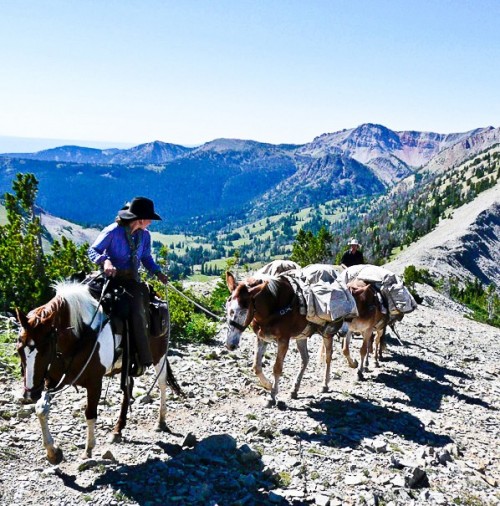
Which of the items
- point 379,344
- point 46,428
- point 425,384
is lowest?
point 425,384

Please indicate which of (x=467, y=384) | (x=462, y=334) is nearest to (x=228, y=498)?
(x=467, y=384)

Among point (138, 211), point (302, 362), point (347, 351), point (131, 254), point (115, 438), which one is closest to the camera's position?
point (138, 211)

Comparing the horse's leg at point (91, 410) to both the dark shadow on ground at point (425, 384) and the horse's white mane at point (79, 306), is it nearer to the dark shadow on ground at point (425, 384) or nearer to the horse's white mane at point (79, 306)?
the horse's white mane at point (79, 306)

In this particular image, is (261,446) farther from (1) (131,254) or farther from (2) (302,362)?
(1) (131,254)

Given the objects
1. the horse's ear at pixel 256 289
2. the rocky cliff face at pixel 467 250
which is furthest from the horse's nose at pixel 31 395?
the rocky cliff face at pixel 467 250

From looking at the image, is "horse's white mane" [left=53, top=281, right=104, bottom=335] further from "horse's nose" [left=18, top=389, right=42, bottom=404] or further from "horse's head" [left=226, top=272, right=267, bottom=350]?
"horse's head" [left=226, top=272, right=267, bottom=350]

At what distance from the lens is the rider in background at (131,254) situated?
29.4ft

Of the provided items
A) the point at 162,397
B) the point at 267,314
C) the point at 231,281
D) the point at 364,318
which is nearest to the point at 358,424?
the point at 267,314

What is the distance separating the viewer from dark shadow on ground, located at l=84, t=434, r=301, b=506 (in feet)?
25.4

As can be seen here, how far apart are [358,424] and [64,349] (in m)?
7.55

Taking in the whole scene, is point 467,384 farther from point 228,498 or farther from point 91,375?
point 91,375

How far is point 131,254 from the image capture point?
9.32m

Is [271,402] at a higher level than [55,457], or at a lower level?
lower

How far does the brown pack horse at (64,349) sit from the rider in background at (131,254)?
1.64 ft
